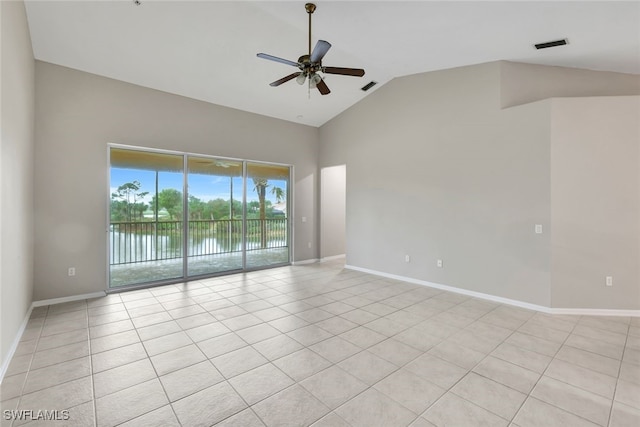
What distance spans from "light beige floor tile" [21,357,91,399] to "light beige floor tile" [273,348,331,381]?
1.66m

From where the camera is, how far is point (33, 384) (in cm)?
225

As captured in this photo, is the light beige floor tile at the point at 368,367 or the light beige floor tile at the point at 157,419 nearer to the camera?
the light beige floor tile at the point at 157,419

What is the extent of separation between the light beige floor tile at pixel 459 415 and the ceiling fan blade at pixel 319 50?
121 inches

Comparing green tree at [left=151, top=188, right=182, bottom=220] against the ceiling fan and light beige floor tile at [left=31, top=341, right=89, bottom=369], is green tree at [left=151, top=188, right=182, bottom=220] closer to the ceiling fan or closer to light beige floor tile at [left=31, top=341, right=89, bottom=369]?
light beige floor tile at [left=31, top=341, right=89, bottom=369]

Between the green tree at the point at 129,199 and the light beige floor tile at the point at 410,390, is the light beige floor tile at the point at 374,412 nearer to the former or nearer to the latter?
the light beige floor tile at the point at 410,390

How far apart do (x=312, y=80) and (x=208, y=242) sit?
3921mm

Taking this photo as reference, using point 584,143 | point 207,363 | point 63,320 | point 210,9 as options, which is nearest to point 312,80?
point 210,9

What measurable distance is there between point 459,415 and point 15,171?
4575mm

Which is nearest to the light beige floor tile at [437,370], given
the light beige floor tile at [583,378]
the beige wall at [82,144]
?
the light beige floor tile at [583,378]

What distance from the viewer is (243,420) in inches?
74.5

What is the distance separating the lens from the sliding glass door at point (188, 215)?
4750 millimetres

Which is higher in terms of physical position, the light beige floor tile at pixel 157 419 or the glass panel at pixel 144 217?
the glass panel at pixel 144 217

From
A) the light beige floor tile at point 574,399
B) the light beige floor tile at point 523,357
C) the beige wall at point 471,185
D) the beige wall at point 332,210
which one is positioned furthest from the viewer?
the beige wall at point 332,210

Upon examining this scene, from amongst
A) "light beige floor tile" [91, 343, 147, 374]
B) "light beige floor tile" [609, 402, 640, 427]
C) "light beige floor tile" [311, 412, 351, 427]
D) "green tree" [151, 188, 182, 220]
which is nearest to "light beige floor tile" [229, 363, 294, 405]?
"light beige floor tile" [311, 412, 351, 427]
